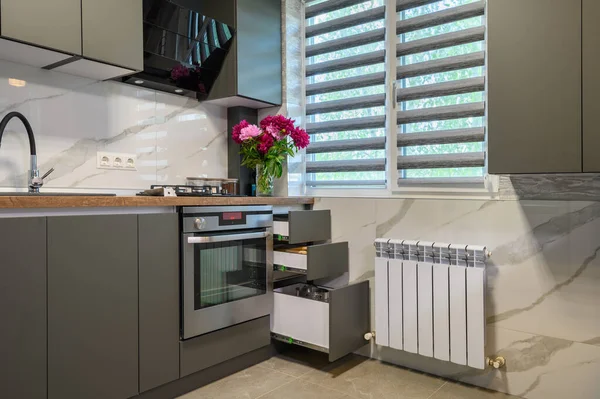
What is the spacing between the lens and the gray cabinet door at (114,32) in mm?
1976

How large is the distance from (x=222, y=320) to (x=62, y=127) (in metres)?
1.27

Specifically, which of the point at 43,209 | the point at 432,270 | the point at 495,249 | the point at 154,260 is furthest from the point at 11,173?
the point at 495,249

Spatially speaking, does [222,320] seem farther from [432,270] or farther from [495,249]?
[495,249]

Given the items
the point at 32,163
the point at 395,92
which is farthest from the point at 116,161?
the point at 395,92

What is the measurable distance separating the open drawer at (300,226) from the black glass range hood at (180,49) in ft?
3.25

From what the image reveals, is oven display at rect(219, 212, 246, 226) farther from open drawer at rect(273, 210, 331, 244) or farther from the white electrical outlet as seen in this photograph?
the white electrical outlet

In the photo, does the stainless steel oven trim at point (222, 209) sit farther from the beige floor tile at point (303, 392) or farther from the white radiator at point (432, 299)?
the beige floor tile at point (303, 392)

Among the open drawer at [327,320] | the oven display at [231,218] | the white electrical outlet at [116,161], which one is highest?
the white electrical outlet at [116,161]

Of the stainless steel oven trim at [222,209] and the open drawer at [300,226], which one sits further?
the open drawer at [300,226]

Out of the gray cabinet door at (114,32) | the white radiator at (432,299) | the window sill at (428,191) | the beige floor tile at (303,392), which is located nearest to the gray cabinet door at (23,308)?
the gray cabinet door at (114,32)

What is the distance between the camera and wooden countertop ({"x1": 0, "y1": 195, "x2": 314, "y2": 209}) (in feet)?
5.02

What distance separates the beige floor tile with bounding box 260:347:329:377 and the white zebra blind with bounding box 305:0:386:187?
43.6 inches

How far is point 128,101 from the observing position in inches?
98.7

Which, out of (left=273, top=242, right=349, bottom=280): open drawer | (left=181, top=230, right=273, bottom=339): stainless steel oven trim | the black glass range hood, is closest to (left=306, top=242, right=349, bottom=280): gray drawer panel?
(left=273, top=242, right=349, bottom=280): open drawer
